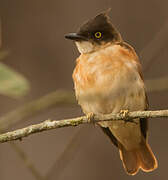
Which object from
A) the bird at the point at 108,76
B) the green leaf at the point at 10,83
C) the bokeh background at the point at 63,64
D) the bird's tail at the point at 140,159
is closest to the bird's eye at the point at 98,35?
the bird at the point at 108,76

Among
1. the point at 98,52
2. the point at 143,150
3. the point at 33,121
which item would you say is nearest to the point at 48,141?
the point at 33,121

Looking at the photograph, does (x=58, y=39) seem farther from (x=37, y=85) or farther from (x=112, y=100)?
(x=112, y=100)

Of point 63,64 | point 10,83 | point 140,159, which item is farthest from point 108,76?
point 63,64

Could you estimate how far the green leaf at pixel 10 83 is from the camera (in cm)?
314

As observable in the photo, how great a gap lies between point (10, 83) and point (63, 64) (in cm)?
325

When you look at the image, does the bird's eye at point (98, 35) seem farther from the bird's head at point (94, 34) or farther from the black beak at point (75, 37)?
Result: the black beak at point (75, 37)

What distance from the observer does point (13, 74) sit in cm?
330

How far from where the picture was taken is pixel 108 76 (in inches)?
185

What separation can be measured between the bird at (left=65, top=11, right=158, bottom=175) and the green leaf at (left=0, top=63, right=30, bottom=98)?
1.05m

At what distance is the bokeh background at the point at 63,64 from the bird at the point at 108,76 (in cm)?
82

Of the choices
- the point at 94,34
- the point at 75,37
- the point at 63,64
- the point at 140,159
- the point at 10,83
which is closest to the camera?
the point at 10,83

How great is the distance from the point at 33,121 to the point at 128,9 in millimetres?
2093

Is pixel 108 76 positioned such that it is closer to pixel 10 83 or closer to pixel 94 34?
pixel 94 34

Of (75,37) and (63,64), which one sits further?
(63,64)
